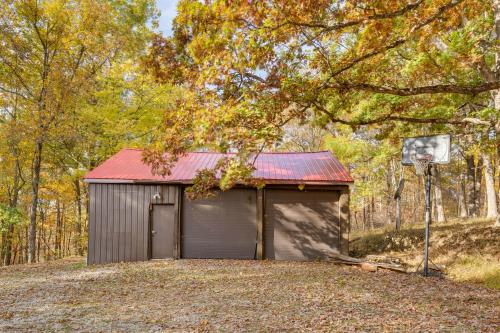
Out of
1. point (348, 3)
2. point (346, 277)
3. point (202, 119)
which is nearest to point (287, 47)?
point (348, 3)

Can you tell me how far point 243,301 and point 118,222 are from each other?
22.5 ft

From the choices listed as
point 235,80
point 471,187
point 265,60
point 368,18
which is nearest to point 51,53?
point 235,80

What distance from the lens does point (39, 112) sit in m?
14.2

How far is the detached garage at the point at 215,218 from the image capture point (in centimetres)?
1208

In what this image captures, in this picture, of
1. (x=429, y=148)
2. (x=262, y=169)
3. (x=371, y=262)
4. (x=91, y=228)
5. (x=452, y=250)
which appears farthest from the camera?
(x=262, y=169)

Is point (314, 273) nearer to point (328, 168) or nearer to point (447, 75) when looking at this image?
point (328, 168)

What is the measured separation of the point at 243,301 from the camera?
263 inches

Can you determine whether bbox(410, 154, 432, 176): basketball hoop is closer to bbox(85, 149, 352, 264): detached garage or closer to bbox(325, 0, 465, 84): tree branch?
bbox(85, 149, 352, 264): detached garage

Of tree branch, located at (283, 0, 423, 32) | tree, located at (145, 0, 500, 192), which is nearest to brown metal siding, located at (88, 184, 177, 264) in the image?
tree, located at (145, 0, 500, 192)

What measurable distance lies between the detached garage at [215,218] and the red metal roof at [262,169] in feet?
0.12

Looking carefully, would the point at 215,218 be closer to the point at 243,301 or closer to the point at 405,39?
the point at 243,301

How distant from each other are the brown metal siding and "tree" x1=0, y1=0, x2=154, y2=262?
4.10m

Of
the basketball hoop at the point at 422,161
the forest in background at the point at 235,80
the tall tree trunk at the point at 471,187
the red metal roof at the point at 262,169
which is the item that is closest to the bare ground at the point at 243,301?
the forest in background at the point at 235,80

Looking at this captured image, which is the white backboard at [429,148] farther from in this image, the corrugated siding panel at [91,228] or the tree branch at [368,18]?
the corrugated siding panel at [91,228]
